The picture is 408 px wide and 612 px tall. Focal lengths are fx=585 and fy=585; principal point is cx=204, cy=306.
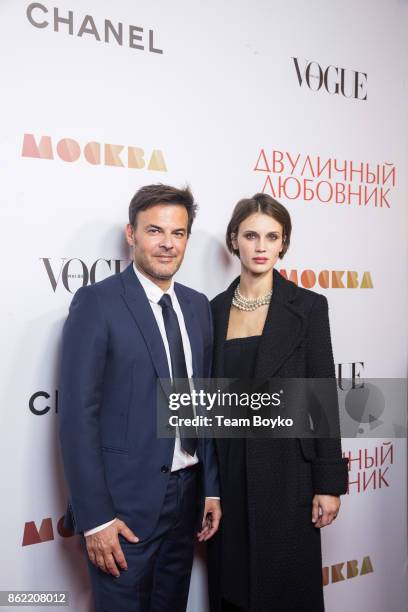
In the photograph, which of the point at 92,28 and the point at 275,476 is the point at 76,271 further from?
the point at 275,476

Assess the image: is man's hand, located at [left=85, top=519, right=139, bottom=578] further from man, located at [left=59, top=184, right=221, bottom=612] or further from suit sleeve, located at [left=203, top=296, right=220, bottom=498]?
suit sleeve, located at [left=203, top=296, right=220, bottom=498]

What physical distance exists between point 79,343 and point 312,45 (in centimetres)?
158

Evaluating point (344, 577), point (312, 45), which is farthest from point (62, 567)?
point (312, 45)

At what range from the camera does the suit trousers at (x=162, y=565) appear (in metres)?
1.53

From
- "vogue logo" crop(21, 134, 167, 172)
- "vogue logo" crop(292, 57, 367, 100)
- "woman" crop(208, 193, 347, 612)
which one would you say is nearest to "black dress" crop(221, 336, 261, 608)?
"woman" crop(208, 193, 347, 612)

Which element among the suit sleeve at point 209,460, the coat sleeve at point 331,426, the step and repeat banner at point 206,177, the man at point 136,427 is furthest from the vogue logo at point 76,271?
the coat sleeve at point 331,426

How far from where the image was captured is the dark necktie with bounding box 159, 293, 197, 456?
5.25 ft

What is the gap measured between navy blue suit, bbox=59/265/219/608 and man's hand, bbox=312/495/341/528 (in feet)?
1.57

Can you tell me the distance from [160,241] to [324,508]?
Result: 0.91m

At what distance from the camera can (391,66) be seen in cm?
249

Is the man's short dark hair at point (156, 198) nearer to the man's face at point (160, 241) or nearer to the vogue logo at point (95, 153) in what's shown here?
the man's face at point (160, 241)

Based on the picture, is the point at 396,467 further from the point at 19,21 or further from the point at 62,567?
the point at 19,21

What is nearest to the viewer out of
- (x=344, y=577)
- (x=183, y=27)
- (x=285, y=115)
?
(x=183, y=27)

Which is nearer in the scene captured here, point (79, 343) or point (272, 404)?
point (79, 343)
